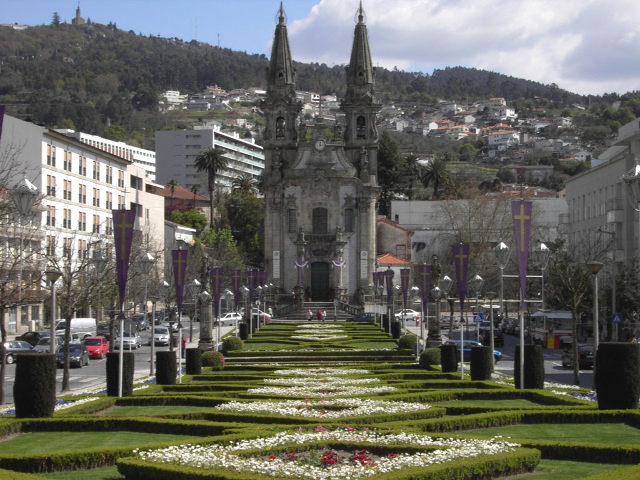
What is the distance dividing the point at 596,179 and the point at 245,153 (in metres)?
122

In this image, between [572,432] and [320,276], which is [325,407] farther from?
[320,276]

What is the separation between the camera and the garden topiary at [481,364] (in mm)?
33000

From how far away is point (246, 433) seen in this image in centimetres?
1972

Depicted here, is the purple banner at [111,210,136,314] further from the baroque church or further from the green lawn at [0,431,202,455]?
the baroque church

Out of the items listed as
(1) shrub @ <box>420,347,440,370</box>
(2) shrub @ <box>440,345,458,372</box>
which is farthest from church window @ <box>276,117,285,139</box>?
(2) shrub @ <box>440,345,458,372</box>

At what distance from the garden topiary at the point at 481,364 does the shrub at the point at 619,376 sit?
32.1ft

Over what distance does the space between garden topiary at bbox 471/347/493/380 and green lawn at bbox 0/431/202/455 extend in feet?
46.3

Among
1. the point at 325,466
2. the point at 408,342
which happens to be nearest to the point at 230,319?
the point at 408,342

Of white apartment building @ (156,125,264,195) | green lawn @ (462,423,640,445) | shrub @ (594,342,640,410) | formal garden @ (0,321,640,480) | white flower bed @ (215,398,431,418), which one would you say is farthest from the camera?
white apartment building @ (156,125,264,195)

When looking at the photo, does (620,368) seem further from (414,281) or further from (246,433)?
(414,281)

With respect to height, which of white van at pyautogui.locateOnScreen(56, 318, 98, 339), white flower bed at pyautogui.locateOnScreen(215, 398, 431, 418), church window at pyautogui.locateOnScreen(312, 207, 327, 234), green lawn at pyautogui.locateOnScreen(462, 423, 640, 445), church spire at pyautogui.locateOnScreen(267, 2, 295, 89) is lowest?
green lawn at pyautogui.locateOnScreen(462, 423, 640, 445)

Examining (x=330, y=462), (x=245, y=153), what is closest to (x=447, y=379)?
(x=330, y=462)

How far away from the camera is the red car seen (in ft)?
177

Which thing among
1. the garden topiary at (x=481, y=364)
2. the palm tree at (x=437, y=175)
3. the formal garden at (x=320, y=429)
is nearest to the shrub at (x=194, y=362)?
the formal garden at (x=320, y=429)
